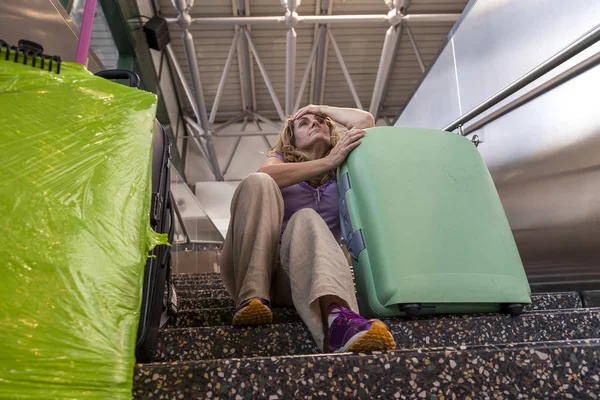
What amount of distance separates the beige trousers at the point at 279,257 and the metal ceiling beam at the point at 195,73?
5225 millimetres

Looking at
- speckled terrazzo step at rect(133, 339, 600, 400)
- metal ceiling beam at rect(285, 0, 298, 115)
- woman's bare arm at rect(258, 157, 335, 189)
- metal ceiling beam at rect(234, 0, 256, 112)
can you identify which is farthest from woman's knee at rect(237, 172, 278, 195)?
metal ceiling beam at rect(234, 0, 256, 112)

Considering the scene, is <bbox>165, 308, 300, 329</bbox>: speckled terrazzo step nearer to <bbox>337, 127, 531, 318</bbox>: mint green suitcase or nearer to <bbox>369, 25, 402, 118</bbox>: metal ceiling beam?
<bbox>337, 127, 531, 318</bbox>: mint green suitcase

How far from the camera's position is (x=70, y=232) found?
23.1 inches

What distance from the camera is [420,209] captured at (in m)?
1.24

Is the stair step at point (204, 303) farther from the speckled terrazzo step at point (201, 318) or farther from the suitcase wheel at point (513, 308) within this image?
the suitcase wheel at point (513, 308)

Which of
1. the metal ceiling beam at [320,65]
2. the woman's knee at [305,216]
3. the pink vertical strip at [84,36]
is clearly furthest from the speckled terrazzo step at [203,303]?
the metal ceiling beam at [320,65]

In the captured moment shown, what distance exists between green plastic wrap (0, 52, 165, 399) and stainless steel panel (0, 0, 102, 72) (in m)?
1.56

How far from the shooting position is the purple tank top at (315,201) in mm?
1636

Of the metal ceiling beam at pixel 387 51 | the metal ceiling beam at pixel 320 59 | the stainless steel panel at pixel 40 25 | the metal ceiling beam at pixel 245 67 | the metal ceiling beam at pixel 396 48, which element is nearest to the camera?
the stainless steel panel at pixel 40 25

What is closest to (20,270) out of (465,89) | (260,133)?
(465,89)

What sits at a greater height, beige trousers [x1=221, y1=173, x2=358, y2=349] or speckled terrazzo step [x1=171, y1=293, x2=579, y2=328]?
beige trousers [x1=221, y1=173, x2=358, y2=349]

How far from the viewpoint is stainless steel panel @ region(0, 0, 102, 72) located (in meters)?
1.98

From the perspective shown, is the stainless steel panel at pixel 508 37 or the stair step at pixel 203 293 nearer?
the stainless steel panel at pixel 508 37

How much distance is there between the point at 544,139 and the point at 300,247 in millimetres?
1430
